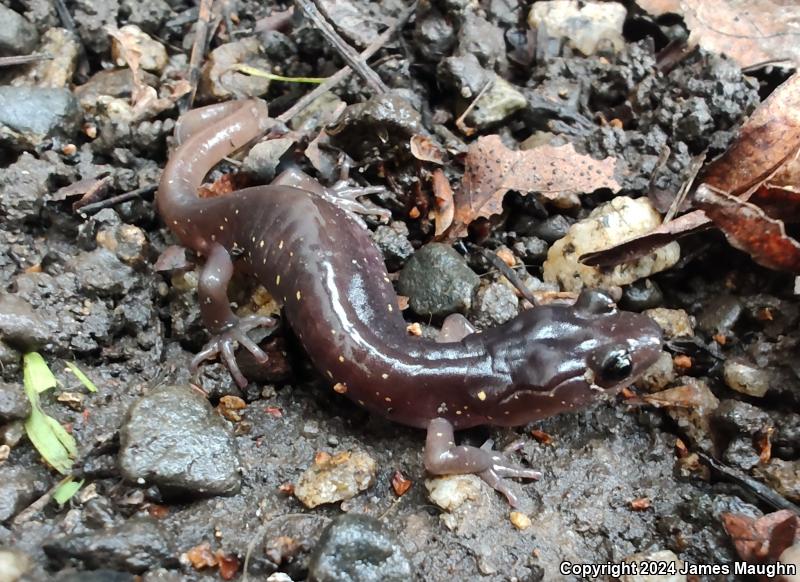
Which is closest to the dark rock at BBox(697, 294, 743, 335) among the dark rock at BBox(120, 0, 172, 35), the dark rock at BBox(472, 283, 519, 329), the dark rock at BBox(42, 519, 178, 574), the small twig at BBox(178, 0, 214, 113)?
the dark rock at BBox(472, 283, 519, 329)

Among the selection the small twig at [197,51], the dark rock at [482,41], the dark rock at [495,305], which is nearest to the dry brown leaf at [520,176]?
the dark rock at [495,305]

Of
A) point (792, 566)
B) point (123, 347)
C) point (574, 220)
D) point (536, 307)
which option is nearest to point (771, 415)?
point (792, 566)

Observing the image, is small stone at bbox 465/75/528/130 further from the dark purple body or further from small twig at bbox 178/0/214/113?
small twig at bbox 178/0/214/113

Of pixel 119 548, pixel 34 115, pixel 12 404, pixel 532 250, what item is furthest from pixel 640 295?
pixel 34 115

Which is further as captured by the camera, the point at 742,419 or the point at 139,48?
the point at 139,48

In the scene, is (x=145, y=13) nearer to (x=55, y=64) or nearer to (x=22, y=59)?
(x=55, y=64)

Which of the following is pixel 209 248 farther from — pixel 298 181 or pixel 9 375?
pixel 9 375
